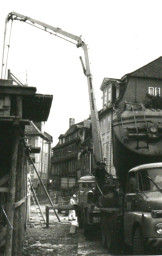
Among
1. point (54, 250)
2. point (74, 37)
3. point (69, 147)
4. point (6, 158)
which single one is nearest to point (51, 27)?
point (74, 37)

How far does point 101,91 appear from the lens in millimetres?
41844

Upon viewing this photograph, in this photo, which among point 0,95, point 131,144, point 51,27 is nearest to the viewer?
point 0,95

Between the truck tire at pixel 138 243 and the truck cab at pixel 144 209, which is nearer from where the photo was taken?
the truck cab at pixel 144 209

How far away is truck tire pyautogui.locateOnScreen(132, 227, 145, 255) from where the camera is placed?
332 inches

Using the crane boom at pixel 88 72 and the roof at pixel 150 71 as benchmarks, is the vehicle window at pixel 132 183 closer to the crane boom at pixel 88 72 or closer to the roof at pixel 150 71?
the crane boom at pixel 88 72

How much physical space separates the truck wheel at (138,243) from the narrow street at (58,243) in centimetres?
294

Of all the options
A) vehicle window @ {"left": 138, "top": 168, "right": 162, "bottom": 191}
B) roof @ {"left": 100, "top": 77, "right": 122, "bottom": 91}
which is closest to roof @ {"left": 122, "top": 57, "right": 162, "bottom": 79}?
roof @ {"left": 100, "top": 77, "right": 122, "bottom": 91}

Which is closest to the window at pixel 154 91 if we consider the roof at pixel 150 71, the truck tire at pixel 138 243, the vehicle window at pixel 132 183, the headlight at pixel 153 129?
the roof at pixel 150 71

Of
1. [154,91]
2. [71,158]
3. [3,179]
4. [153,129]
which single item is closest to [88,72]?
[153,129]

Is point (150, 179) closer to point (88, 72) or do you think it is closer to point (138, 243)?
point (138, 243)

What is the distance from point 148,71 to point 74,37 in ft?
67.8

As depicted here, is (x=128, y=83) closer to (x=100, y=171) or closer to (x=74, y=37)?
(x=74, y=37)

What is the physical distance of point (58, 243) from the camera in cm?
1430

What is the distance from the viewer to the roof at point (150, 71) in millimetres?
35303
